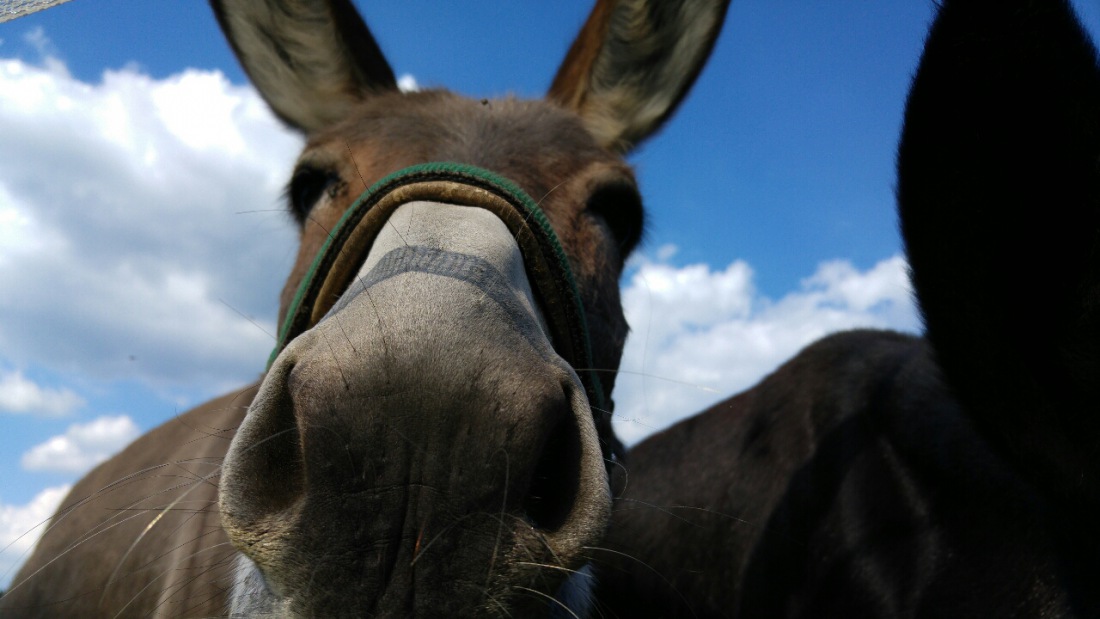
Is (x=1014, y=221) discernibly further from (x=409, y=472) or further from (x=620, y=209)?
(x=409, y=472)

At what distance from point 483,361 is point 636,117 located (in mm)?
2717

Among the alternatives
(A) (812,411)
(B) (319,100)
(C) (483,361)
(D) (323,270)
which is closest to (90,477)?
(B) (319,100)

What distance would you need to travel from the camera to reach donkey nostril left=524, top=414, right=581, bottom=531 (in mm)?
1444

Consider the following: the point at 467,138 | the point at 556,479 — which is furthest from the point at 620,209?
the point at 556,479

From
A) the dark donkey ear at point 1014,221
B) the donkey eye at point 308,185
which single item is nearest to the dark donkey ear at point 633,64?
the donkey eye at point 308,185

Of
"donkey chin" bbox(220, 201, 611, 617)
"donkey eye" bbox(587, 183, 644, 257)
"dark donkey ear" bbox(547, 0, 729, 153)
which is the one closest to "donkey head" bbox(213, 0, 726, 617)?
"donkey chin" bbox(220, 201, 611, 617)

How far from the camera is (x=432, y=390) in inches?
51.9

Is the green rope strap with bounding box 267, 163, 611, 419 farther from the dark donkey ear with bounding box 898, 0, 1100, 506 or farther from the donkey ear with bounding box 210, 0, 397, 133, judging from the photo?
the donkey ear with bounding box 210, 0, 397, 133

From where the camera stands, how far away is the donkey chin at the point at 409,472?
4.29 feet

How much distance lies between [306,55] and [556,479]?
114 inches

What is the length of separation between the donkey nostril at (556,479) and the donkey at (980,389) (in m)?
0.19

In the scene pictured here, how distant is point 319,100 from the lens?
3758 millimetres

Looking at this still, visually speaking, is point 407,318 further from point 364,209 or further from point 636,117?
point 636,117

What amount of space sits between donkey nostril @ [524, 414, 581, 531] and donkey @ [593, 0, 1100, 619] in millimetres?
191
